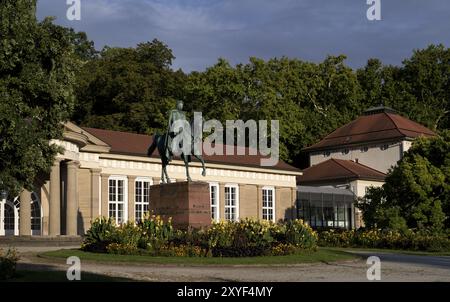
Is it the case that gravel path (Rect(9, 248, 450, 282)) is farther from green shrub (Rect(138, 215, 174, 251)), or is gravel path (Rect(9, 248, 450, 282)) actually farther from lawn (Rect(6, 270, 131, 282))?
green shrub (Rect(138, 215, 174, 251))

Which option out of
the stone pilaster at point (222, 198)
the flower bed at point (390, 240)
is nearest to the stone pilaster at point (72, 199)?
the stone pilaster at point (222, 198)

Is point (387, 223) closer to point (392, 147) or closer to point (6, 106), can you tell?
point (6, 106)

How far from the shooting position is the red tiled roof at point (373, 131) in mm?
68625

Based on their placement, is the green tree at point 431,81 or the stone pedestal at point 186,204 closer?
the stone pedestal at point 186,204

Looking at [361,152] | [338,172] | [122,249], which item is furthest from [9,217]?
[361,152]

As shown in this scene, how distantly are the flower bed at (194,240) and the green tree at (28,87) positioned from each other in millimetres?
3507

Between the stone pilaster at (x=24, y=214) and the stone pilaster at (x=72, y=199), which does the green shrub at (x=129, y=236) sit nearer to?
the stone pilaster at (x=24, y=214)

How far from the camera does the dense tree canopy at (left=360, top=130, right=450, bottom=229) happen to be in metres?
40.6

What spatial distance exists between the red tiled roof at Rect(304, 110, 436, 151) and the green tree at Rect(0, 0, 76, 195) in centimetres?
4672

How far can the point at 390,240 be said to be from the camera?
3734 centimetres

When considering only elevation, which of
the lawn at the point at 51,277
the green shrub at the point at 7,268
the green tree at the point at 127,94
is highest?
the green tree at the point at 127,94

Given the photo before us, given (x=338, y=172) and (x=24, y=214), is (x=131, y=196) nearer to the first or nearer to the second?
(x=24, y=214)

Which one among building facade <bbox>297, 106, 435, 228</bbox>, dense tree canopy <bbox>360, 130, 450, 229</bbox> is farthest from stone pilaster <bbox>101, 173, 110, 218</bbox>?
building facade <bbox>297, 106, 435, 228</bbox>
